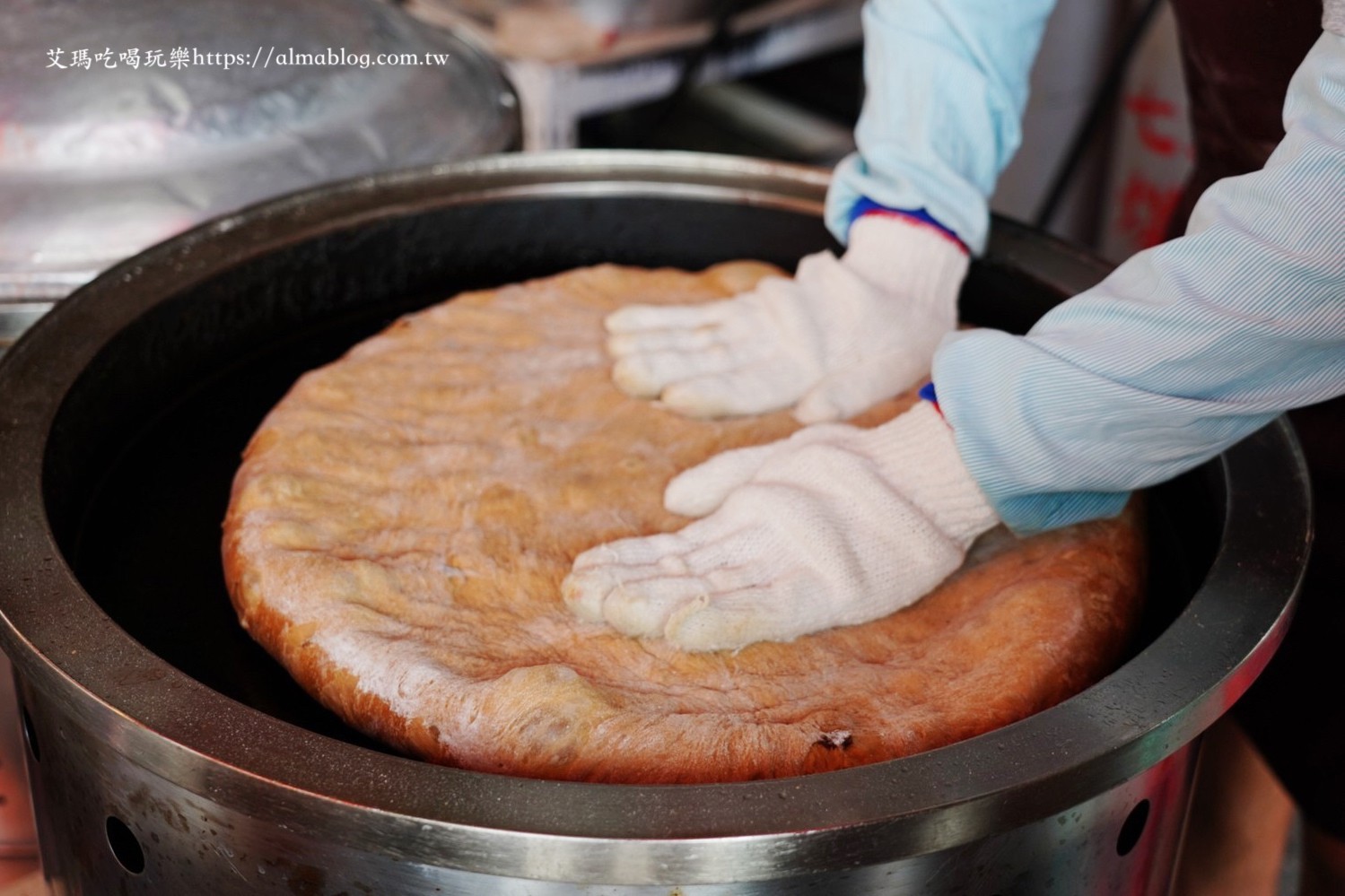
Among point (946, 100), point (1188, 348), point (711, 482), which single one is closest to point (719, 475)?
point (711, 482)

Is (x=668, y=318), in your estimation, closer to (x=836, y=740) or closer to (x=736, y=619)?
(x=736, y=619)

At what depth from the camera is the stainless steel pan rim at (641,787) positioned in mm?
838

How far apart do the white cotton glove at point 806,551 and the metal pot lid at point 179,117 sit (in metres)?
0.84

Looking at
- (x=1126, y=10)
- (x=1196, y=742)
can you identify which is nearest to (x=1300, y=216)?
(x=1196, y=742)

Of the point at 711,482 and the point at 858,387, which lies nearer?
the point at 711,482

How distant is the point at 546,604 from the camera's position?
124cm

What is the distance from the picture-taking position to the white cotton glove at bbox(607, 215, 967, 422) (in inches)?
60.2

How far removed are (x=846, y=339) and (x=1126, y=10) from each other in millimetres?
2085

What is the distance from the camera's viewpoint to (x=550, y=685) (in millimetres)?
1095

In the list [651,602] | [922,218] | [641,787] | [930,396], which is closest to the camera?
[641,787]

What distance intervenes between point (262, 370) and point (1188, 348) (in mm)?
1174

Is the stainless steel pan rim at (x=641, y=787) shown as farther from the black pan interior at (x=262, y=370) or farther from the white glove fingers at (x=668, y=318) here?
the white glove fingers at (x=668, y=318)

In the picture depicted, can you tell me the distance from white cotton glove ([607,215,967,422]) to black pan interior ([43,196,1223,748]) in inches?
6.2

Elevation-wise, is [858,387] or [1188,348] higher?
[1188,348]
